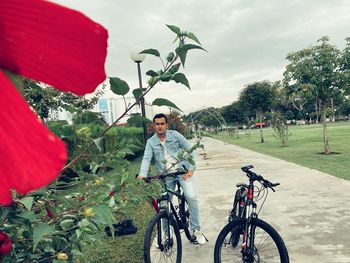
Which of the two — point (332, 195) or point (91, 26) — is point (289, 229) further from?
point (91, 26)

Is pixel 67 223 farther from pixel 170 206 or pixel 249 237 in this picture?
pixel 170 206

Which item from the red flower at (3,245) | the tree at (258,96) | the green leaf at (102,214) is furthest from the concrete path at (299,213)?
the tree at (258,96)

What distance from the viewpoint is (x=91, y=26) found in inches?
4.7

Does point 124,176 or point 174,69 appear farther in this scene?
point 124,176

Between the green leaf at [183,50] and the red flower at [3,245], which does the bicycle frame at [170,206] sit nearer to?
the green leaf at [183,50]

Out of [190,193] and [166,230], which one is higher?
[190,193]

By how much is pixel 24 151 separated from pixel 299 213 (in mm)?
5504

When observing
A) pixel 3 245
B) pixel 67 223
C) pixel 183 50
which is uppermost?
pixel 183 50

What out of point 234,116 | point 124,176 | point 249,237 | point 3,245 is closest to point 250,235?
point 249,237

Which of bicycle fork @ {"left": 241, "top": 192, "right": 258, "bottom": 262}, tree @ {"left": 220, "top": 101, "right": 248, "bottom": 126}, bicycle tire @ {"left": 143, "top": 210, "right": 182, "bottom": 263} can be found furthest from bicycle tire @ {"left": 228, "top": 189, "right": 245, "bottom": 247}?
tree @ {"left": 220, "top": 101, "right": 248, "bottom": 126}

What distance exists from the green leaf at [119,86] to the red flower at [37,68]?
22.2 inches

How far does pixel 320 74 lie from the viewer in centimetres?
1231

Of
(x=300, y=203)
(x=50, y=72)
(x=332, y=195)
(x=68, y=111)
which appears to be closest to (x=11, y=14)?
(x=50, y=72)

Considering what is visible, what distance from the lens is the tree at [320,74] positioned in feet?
39.9
